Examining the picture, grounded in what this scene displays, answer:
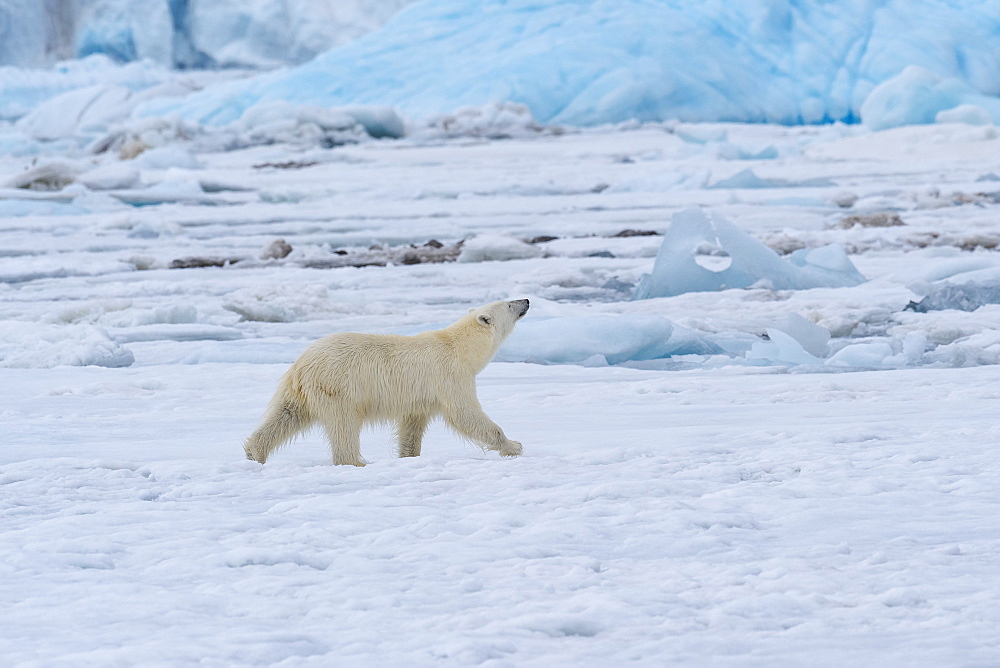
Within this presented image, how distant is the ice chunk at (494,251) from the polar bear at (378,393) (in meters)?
4.73

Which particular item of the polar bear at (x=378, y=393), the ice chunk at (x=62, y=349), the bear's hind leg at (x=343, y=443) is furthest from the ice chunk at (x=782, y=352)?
the ice chunk at (x=62, y=349)

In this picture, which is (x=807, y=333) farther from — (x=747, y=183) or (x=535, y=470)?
(x=747, y=183)

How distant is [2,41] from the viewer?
99.2 feet

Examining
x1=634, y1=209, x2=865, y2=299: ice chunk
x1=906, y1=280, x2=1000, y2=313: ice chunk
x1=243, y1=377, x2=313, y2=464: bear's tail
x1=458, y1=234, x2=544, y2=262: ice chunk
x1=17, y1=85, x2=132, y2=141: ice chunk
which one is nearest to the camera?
x1=243, y1=377, x2=313, y2=464: bear's tail

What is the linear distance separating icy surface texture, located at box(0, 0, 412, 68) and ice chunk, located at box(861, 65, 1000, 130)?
17.1 m

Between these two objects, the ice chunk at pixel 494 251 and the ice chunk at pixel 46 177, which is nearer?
the ice chunk at pixel 494 251

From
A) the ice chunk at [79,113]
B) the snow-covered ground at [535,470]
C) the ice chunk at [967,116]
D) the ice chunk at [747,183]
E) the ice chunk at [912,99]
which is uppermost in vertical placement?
the ice chunk at [79,113]

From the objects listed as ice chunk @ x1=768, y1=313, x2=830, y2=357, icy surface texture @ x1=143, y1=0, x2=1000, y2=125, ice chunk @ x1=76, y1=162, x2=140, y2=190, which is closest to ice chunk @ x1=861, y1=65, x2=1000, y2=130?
icy surface texture @ x1=143, y1=0, x2=1000, y2=125

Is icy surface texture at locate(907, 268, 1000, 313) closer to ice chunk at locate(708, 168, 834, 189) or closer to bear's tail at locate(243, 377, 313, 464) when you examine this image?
bear's tail at locate(243, 377, 313, 464)

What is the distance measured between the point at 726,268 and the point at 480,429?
3.92 meters

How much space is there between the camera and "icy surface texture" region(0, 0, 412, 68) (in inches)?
1204

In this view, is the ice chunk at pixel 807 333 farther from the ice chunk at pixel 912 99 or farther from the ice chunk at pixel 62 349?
the ice chunk at pixel 912 99

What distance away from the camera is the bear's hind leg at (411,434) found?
120 inches

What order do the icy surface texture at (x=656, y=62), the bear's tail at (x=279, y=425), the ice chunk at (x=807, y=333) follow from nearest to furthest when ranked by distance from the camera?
the bear's tail at (x=279, y=425), the ice chunk at (x=807, y=333), the icy surface texture at (x=656, y=62)
